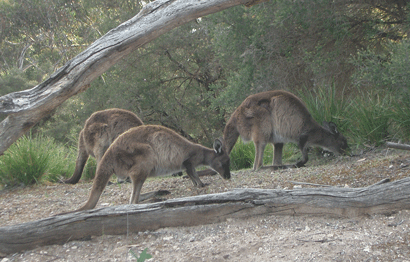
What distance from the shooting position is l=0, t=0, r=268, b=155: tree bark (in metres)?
4.61

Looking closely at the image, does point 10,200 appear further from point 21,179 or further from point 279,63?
point 279,63

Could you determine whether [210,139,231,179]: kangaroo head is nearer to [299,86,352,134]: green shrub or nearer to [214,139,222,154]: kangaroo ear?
[214,139,222,154]: kangaroo ear

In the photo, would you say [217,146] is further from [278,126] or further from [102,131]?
[102,131]

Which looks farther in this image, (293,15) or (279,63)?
(279,63)

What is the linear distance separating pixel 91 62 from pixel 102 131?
2773mm

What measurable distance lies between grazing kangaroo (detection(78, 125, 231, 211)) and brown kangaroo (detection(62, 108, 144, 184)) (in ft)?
6.04

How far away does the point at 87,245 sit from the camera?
412 cm

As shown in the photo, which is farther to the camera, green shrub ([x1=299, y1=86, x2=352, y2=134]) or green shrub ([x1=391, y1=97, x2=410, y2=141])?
green shrub ([x1=299, y1=86, x2=352, y2=134])

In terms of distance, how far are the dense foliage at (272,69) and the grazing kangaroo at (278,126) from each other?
0.72 metres

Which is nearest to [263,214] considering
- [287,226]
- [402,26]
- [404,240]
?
[287,226]

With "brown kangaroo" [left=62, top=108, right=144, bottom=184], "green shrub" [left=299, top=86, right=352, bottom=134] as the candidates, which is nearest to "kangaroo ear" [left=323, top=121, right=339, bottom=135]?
"green shrub" [left=299, top=86, right=352, bottom=134]

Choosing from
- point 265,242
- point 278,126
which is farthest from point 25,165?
point 265,242

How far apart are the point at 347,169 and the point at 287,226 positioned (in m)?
2.31

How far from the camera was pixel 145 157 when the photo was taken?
18.0ft
